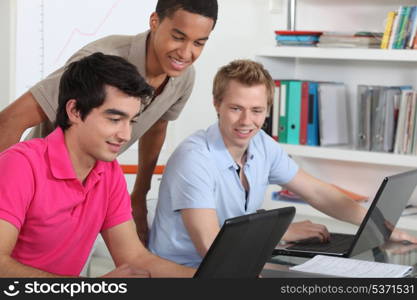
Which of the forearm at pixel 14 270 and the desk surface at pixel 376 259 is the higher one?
the forearm at pixel 14 270

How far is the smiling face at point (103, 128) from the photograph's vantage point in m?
1.82

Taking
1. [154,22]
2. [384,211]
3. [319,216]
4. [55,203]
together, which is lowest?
[319,216]

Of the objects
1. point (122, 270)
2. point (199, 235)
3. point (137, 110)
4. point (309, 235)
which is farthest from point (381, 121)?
point (122, 270)

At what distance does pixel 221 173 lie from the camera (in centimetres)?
229

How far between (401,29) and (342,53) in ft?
0.89

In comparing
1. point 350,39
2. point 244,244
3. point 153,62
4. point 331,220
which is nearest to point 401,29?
point 350,39

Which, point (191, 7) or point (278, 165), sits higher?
point (191, 7)

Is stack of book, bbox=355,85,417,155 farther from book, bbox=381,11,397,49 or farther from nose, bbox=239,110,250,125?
nose, bbox=239,110,250,125

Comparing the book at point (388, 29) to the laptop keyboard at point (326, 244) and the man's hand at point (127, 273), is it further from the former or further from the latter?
the man's hand at point (127, 273)

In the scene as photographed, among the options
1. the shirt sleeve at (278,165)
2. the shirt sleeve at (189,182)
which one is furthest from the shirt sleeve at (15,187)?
the shirt sleeve at (278,165)

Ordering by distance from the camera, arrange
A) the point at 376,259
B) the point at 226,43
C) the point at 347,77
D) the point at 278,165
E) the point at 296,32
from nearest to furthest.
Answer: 1. the point at 376,259
2. the point at 278,165
3. the point at 296,32
4. the point at 347,77
5. the point at 226,43

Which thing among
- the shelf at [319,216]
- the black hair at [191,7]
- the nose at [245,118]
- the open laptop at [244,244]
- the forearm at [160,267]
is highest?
the black hair at [191,7]

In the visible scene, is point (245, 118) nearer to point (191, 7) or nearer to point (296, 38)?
point (191, 7)

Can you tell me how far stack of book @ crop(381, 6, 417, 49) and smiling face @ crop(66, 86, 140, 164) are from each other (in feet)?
6.21
